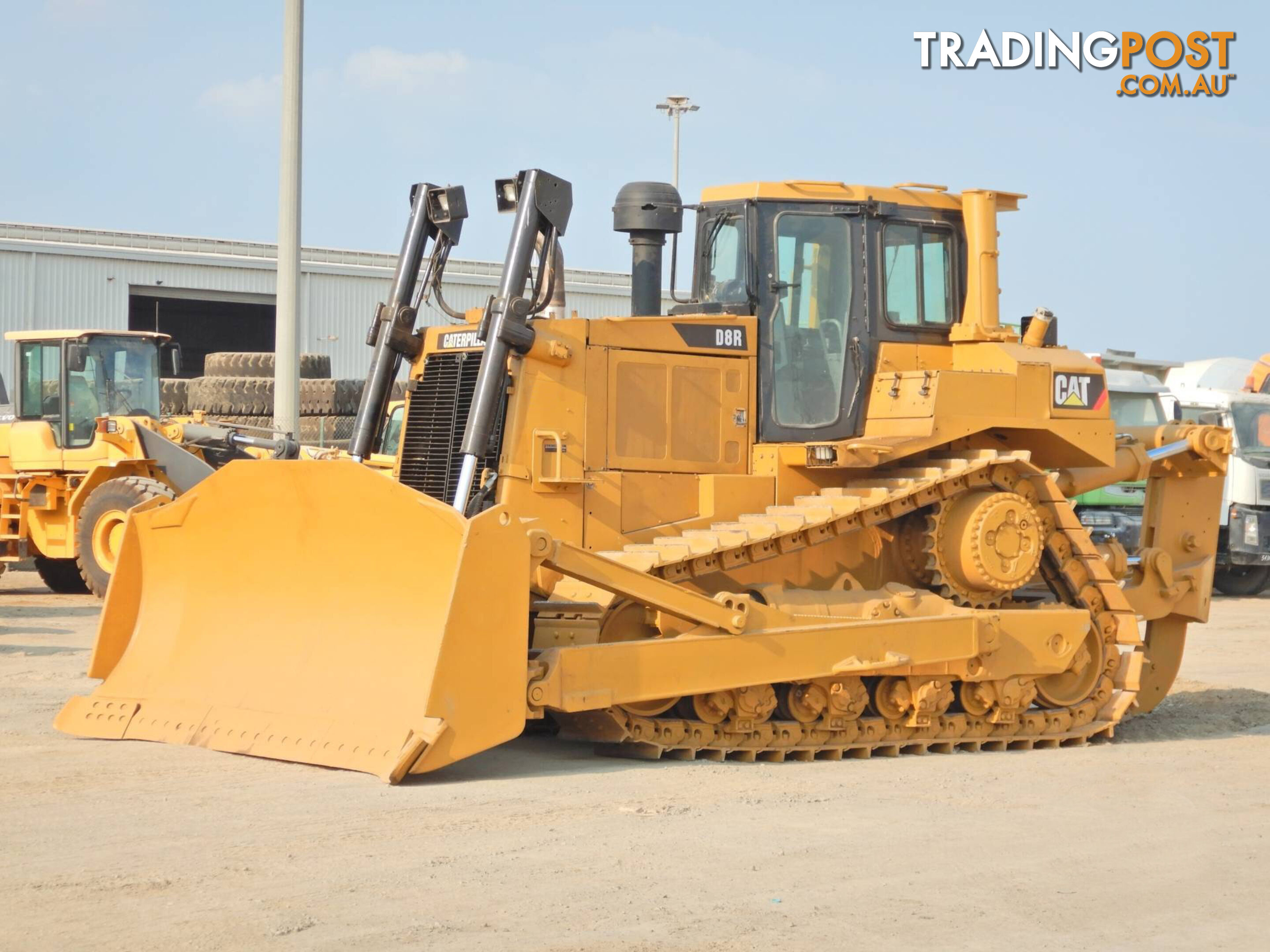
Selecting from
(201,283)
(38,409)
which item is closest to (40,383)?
(38,409)

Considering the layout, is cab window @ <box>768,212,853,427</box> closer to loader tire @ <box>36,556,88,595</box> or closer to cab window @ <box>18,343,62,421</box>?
cab window @ <box>18,343,62,421</box>

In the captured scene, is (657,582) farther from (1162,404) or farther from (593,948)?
(1162,404)

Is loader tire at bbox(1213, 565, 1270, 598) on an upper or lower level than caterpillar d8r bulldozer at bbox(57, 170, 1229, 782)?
lower

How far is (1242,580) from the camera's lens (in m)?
24.1

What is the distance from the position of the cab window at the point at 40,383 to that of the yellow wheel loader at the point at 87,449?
0.01 metres

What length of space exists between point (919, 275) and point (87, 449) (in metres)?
12.7

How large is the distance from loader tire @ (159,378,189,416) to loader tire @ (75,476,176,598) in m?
8.89

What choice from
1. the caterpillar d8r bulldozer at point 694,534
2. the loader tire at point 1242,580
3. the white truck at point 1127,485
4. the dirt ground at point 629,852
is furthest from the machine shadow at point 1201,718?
the loader tire at point 1242,580

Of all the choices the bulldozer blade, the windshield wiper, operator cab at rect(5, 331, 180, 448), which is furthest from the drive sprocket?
operator cab at rect(5, 331, 180, 448)

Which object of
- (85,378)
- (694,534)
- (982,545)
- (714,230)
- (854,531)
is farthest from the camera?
(85,378)

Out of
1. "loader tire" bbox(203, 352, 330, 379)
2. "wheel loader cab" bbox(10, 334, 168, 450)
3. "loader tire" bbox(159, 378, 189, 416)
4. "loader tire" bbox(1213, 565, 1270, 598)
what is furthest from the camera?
"loader tire" bbox(203, 352, 330, 379)

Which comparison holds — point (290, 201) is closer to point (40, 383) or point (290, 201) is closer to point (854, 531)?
point (40, 383)

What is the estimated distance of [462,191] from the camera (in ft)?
34.9

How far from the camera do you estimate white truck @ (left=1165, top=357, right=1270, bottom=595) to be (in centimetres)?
2270
